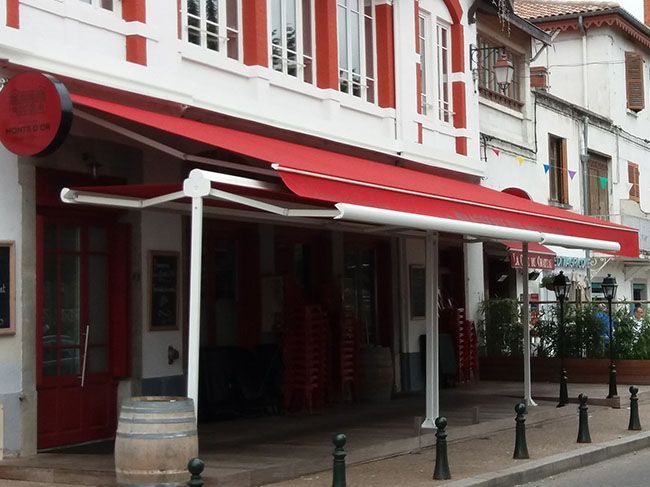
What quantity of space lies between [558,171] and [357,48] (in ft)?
36.2

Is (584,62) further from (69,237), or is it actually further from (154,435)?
(154,435)

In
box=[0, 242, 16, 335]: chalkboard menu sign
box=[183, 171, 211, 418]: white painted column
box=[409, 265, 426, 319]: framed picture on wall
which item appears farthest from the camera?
box=[409, 265, 426, 319]: framed picture on wall

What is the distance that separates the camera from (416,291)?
20484 millimetres

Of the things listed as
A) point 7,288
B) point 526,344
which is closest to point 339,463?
point 7,288

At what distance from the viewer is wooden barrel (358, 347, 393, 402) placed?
18.1 metres

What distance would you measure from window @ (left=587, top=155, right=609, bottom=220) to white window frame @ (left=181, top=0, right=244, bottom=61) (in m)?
15.9

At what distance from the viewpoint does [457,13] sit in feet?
66.1

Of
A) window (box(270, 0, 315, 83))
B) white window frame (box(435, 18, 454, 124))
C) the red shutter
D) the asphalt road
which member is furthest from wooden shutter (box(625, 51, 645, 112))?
the red shutter

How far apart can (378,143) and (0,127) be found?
7.39 metres

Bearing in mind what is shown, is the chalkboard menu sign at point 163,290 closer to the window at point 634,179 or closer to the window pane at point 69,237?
the window pane at point 69,237

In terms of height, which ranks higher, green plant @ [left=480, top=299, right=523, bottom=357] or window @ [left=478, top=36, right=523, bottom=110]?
window @ [left=478, top=36, right=523, bottom=110]

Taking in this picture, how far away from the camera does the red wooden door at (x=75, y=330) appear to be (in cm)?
1214

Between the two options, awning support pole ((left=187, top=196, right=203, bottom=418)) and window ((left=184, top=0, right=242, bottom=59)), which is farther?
window ((left=184, top=0, right=242, bottom=59))

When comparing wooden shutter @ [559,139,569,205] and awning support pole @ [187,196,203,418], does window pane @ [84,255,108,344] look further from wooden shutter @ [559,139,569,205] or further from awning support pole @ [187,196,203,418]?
wooden shutter @ [559,139,569,205]
